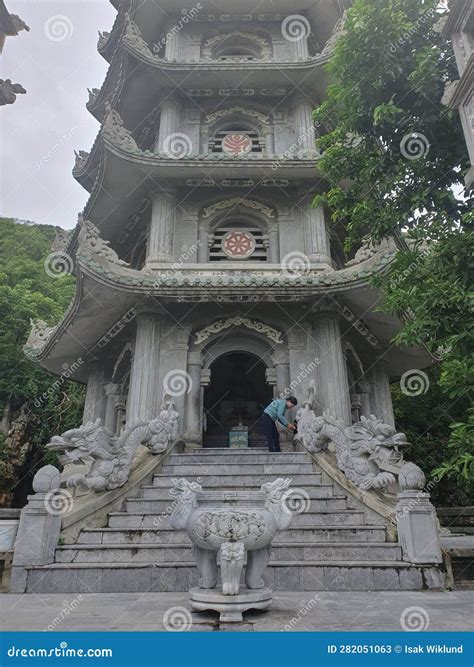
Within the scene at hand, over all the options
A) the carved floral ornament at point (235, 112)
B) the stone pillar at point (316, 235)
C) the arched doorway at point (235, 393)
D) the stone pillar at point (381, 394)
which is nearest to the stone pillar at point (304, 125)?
the carved floral ornament at point (235, 112)

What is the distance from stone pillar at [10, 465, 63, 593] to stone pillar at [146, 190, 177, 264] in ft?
19.2

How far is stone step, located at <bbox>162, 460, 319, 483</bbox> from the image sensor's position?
7582mm

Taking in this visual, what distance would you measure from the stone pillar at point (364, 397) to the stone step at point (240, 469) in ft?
14.3

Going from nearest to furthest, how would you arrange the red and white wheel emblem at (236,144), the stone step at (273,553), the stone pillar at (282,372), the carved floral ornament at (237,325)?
the stone step at (273,553), the stone pillar at (282,372), the carved floral ornament at (237,325), the red and white wheel emblem at (236,144)

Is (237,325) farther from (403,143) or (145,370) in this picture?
(403,143)

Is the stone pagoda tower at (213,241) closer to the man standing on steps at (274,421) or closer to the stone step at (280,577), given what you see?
the man standing on steps at (274,421)

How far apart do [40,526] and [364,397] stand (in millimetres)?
8224

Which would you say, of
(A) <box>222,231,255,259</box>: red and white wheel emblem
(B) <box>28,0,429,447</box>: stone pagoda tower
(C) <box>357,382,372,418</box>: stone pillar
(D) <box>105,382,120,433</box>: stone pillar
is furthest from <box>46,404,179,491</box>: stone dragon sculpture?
(C) <box>357,382,372,418</box>: stone pillar

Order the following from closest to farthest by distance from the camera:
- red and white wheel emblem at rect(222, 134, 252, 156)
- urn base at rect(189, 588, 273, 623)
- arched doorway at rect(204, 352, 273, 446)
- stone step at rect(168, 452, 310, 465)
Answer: urn base at rect(189, 588, 273, 623), stone step at rect(168, 452, 310, 465), red and white wheel emblem at rect(222, 134, 252, 156), arched doorway at rect(204, 352, 273, 446)

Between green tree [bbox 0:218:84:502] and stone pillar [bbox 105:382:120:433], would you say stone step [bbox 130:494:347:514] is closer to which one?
stone pillar [bbox 105:382:120:433]

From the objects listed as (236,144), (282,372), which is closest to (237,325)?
(282,372)

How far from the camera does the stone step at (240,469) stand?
758 cm

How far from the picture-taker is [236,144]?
12.4 metres
